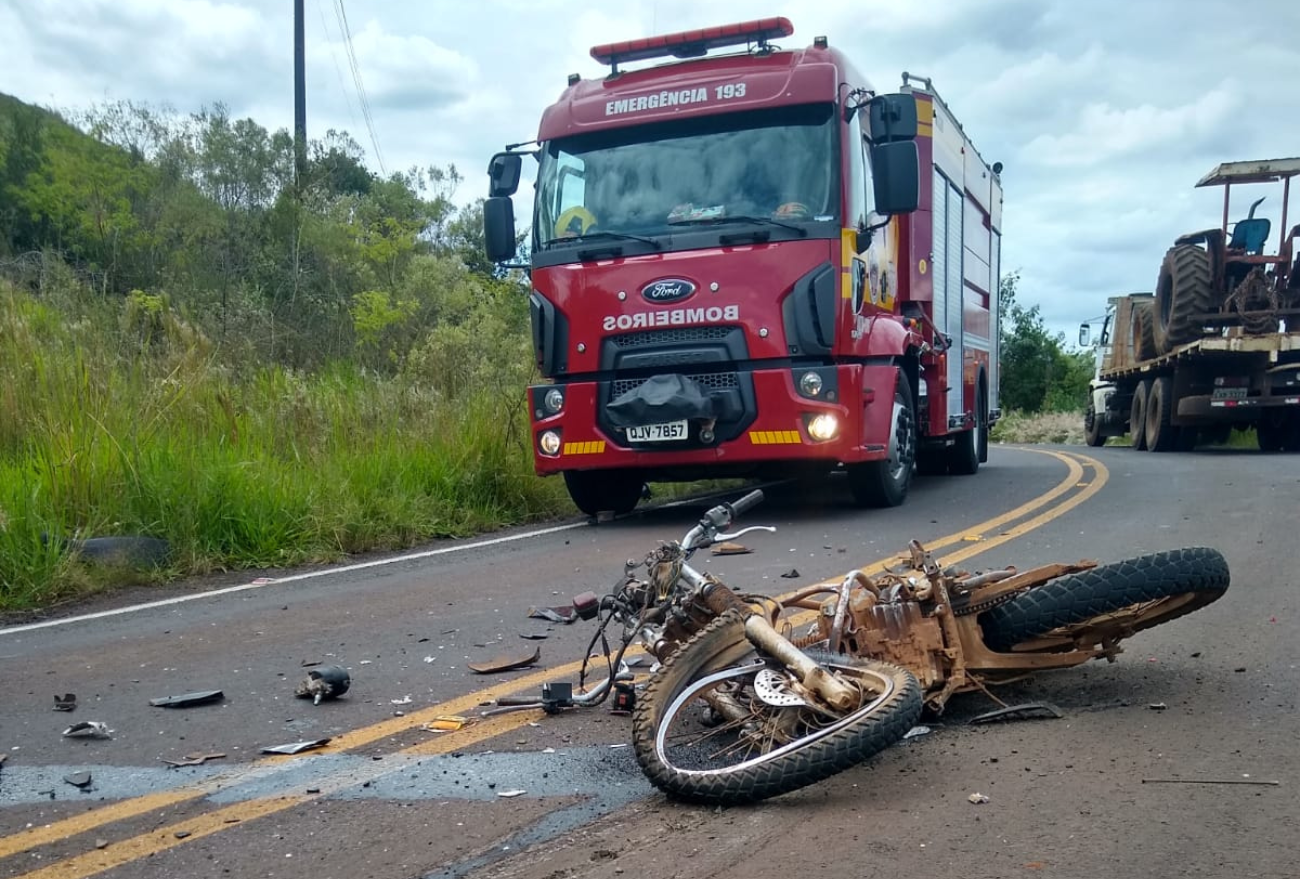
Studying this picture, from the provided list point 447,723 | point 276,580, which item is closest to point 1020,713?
point 447,723

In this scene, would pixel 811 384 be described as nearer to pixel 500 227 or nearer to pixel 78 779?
pixel 500 227

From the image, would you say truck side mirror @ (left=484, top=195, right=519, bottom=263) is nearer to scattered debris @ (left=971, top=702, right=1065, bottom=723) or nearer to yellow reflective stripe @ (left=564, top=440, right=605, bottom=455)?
yellow reflective stripe @ (left=564, top=440, right=605, bottom=455)

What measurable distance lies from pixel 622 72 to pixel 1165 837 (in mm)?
8086

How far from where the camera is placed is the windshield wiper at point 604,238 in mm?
9062

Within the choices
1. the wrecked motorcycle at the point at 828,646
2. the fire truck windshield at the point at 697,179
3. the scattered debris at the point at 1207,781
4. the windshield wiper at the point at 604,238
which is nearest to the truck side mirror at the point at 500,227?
the fire truck windshield at the point at 697,179

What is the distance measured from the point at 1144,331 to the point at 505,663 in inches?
748

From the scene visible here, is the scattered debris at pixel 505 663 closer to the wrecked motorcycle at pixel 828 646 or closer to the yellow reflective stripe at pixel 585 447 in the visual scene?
the wrecked motorcycle at pixel 828 646

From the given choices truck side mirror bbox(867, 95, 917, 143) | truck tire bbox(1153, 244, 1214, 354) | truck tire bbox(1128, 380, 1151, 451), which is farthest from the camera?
truck tire bbox(1128, 380, 1151, 451)

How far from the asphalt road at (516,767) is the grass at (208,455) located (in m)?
1.25

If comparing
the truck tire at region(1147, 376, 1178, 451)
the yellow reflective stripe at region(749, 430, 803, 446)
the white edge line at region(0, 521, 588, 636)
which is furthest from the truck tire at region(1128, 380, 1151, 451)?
the white edge line at region(0, 521, 588, 636)

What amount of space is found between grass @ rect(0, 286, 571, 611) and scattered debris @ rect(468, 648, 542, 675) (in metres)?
3.05

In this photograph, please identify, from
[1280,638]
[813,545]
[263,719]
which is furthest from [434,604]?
[1280,638]

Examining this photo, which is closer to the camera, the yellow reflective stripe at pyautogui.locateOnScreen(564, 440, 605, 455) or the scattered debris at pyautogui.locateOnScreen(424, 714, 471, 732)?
the scattered debris at pyautogui.locateOnScreen(424, 714, 471, 732)

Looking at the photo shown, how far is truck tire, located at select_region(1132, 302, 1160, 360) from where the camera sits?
20.9 meters
